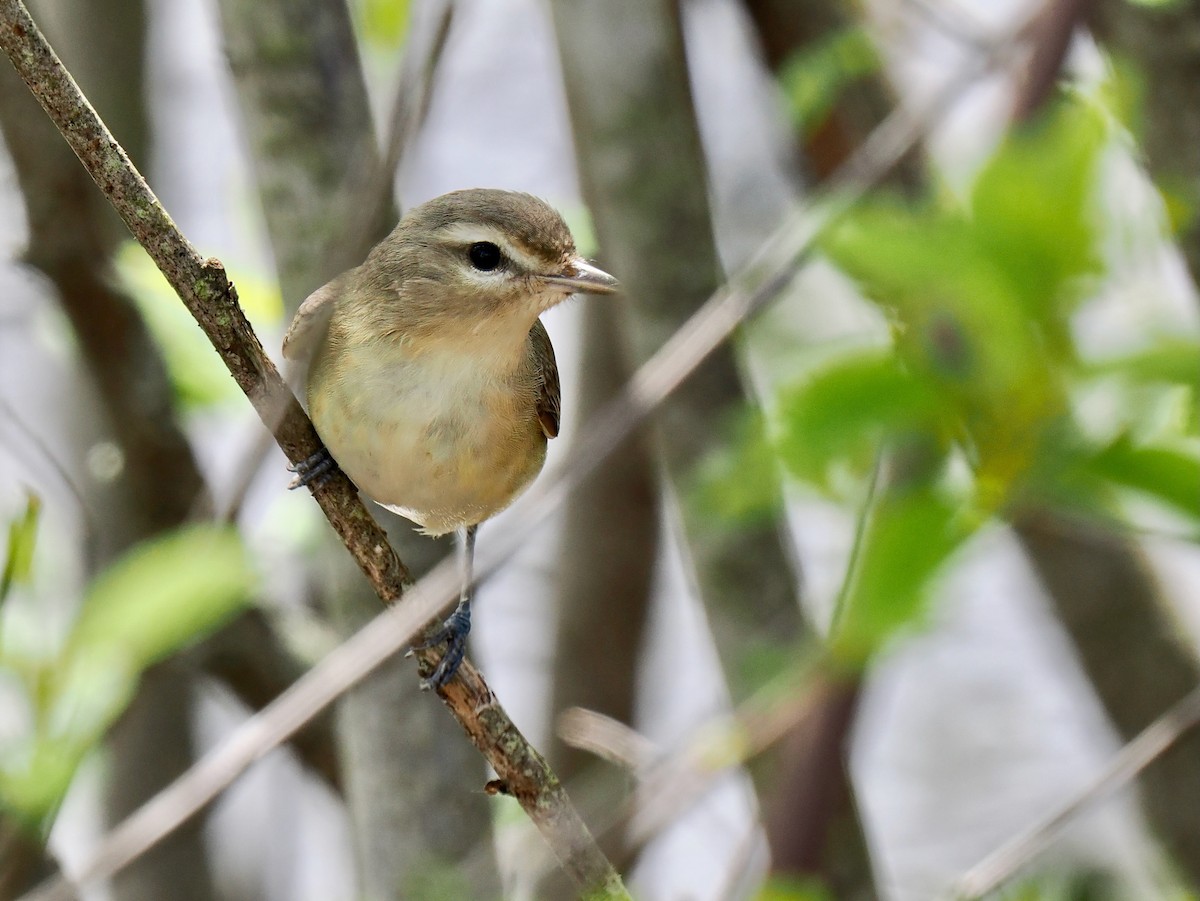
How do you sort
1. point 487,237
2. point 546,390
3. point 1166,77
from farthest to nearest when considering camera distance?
1. point 1166,77
2. point 546,390
3. point 487,237

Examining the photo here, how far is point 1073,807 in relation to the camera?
2.12 meters

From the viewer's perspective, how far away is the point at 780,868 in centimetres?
103

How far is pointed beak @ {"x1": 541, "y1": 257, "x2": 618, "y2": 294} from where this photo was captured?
9.43ft

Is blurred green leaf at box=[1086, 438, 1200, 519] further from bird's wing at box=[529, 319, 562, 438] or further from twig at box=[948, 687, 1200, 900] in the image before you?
bird's wing at box=[529, 319, 562, 438]

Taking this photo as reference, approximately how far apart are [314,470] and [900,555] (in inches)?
44.9

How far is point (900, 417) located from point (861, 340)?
21.7 inches

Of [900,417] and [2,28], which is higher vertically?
[2,28]

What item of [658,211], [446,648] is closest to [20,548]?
[446,648]

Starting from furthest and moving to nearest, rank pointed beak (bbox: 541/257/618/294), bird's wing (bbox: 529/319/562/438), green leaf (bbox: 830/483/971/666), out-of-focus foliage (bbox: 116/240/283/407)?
out-of-focus foliage (bbox: 116/240/283/407)
bird's wing (bbox: 529/319/562/438)
pointed beak (bbox: 541/257/618/294)
green leaf (bbox: 830/483/971/666)

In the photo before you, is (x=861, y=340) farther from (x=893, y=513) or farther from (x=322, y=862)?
(x=322, y=862)

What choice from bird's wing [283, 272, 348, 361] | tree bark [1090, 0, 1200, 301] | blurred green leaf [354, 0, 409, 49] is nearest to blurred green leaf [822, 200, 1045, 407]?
bird's wing [283, 272, 348, 361]

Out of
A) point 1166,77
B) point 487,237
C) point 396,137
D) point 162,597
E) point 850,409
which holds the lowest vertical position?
point 1166,77

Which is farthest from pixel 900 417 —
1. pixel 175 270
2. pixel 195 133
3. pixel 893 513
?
pixel 195 133

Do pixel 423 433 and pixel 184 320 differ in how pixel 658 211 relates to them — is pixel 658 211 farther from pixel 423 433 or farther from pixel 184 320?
pixel 423 433
